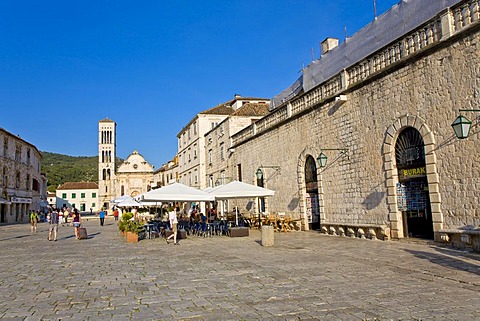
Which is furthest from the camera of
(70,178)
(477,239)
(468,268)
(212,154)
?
(70,178)

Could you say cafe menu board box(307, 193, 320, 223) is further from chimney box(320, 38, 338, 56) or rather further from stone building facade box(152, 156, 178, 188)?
stone building facade box(152, 156, 178, 188)

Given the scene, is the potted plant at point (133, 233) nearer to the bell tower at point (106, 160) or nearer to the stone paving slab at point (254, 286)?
the stone paving slab at point (254, 286)

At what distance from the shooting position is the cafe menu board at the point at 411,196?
1092 cm

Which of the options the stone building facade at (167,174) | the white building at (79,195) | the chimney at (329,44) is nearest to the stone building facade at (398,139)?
the chimney at (329,44)

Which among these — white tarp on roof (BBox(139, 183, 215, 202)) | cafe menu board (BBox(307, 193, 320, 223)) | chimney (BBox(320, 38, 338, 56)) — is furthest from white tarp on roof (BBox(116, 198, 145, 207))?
chimney (BBox(320, 38, 338, 56))

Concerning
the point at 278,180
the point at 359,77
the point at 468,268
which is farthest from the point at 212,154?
the point at 468,268

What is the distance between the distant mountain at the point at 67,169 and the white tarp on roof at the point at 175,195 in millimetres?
83301

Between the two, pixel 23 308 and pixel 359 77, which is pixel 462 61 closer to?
pixel 359 77

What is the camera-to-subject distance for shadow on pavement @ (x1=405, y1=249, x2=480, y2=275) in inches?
280

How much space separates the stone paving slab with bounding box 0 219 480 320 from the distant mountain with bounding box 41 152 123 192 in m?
89.4

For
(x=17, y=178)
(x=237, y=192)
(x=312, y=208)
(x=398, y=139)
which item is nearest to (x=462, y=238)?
(x=398, y=139)

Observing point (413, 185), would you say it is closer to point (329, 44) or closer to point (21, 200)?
point (329, 44)

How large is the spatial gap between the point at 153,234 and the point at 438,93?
13.1 meters

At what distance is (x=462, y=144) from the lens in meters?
9.26
